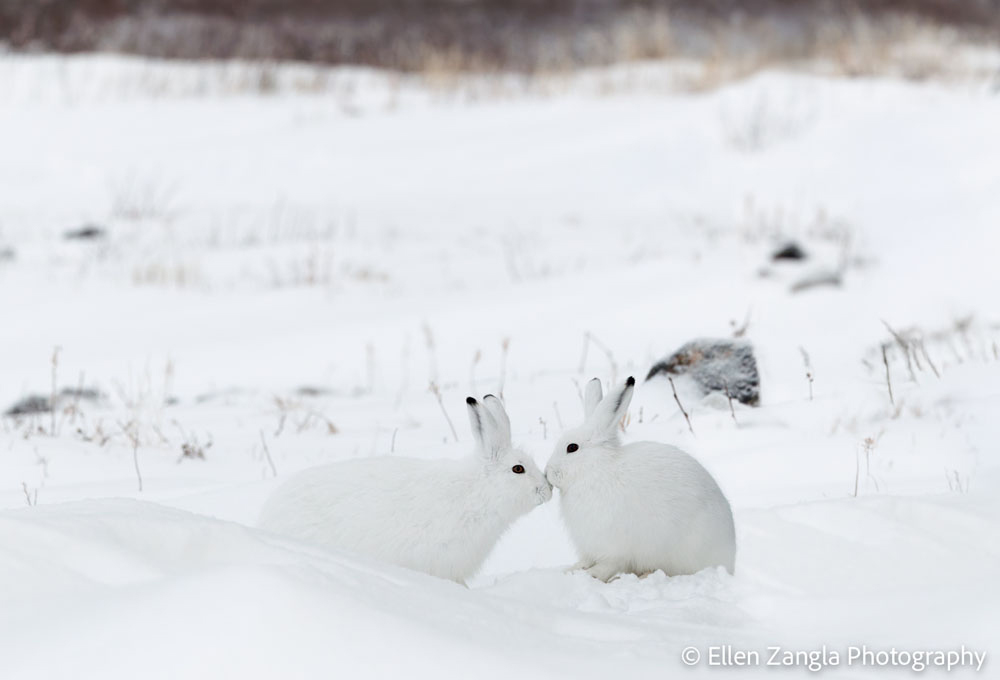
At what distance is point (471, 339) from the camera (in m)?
6.91

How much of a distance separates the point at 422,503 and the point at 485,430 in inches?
9.6

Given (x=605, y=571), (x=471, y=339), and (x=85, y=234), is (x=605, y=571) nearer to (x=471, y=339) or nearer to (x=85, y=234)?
(x=471, y=339)

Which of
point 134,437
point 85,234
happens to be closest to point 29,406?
point 134,437

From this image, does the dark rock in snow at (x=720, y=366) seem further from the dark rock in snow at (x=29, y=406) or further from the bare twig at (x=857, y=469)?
the dark rock in snow at (x=29, y=406)

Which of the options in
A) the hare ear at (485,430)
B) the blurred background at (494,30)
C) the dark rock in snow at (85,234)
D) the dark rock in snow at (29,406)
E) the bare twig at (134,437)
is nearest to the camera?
the hare ear at (485,430)

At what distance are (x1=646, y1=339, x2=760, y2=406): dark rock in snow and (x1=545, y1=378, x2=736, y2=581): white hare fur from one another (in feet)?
5.91

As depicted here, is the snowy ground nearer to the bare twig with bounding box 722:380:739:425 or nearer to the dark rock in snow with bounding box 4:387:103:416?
the bare twig with bounding box 722:380:739:425

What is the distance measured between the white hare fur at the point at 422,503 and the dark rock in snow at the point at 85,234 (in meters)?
7.56

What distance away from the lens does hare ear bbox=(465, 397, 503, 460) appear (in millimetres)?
2646

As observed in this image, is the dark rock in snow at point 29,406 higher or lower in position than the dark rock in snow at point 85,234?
lower

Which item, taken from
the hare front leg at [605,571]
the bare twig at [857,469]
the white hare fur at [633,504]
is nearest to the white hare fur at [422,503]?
the white hare fur at [633,504]

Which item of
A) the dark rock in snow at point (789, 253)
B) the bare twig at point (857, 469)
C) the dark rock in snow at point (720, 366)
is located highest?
the dark rock in snow at point (789, 253)

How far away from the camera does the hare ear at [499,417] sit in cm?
270

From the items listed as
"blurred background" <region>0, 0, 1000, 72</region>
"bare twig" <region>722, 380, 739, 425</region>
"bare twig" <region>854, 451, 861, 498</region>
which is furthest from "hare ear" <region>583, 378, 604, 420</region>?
"blurred background" <region>0, 0, 1000, 72</region>
